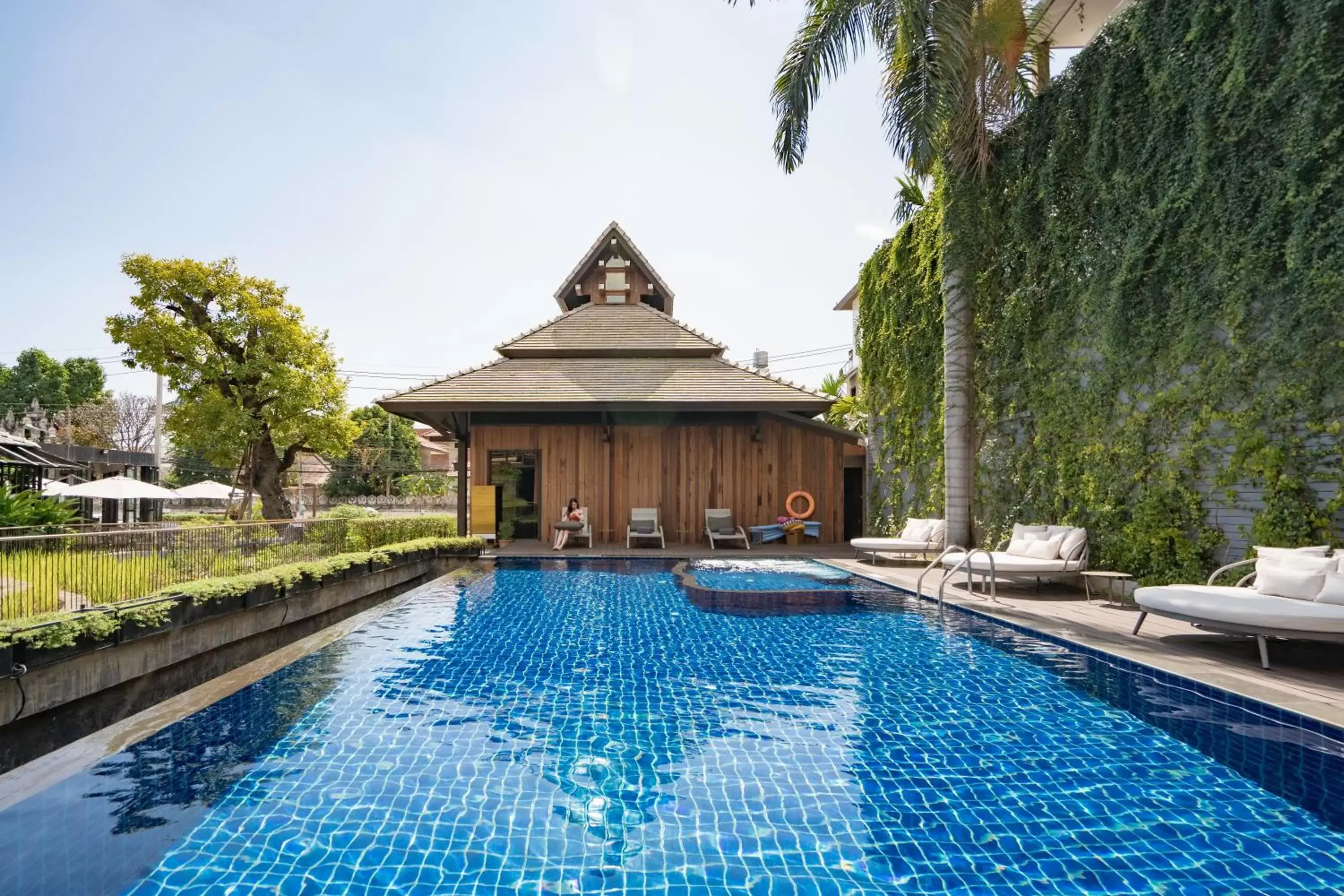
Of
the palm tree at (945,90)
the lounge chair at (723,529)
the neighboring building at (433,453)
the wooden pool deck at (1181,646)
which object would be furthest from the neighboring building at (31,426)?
the wooden pool deck at (1181,646)

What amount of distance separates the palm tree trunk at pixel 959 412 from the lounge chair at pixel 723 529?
4.52 meters

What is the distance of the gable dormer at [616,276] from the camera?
728 inches

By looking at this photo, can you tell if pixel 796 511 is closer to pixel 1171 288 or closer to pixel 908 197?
pixel 908 197

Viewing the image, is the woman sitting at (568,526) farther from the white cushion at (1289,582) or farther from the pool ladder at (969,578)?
the white cushion at (1289,582)

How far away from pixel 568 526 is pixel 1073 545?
901 centimetres

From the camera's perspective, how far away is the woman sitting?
13.5 meters

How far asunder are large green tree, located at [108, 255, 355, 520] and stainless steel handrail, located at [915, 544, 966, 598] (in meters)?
15.8

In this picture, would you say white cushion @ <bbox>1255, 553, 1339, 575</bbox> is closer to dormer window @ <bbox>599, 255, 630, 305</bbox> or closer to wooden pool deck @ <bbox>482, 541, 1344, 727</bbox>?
wooden pool deck @ <bbox>482, 541, 1344, 727</bbox>

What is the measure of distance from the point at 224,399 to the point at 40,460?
5.55 m

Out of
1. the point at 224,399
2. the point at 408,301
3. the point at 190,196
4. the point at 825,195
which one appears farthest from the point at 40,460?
the point at 825,195

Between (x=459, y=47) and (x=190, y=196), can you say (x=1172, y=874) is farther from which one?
(x=190, y=196)

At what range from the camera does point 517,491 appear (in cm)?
1502

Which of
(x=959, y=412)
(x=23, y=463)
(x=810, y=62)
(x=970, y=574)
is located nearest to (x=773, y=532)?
(x=959, y=412)

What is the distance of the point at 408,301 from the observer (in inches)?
961
